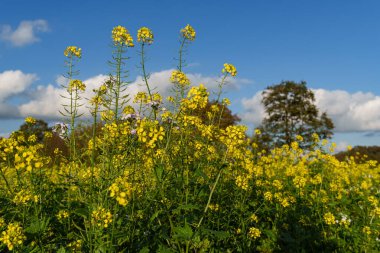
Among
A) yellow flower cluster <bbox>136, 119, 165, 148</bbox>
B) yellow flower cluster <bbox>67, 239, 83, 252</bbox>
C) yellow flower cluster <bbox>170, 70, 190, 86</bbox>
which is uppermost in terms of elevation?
yellow flower cluster <bbox>170, 70, 190, 86</bbox>

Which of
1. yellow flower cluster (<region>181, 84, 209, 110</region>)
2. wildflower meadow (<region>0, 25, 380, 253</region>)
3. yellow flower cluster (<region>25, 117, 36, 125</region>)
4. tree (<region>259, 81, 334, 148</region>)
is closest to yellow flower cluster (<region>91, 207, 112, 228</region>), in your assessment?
wildflower meadow (<region>0, 25, 380, 253</region>)

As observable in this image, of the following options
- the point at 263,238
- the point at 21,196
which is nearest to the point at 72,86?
the point at 21,196

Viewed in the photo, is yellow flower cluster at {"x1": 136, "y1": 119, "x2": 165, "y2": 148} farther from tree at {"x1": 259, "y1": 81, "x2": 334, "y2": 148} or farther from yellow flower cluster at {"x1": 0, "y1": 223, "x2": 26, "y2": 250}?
tree at {"x1": 259, "y1": 81, "x2": 334, "y2": 148}

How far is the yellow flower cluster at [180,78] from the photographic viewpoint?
4840mm

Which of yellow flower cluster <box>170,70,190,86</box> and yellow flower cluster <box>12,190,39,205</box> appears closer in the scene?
yellow flower cluster <box>12,190,39,205</box>

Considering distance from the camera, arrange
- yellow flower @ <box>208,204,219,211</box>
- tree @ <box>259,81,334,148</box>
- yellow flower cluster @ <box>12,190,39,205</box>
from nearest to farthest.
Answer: yellow flower cluster @ <box>12,190,39,205</box> → yellow flower @ <box>208,204,219,211</box> → tree @ <box>259,81,334,148</box>

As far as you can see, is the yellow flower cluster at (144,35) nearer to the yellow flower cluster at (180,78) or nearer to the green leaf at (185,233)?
the yellow flower cluster at (180,78)

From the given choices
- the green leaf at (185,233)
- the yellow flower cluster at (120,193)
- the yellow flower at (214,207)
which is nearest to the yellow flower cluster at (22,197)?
the yellow flower cluster at (120,193)

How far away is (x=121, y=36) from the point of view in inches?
170

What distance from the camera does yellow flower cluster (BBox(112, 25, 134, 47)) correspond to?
4285 mm

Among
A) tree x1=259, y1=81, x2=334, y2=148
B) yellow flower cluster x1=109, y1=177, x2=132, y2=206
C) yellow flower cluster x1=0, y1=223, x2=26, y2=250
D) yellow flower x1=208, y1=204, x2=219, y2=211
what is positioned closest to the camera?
yellow flower cluster x1=109, y1=177, x2=132, y2=206

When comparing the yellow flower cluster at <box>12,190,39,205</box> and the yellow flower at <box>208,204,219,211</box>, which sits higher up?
the yellow flower cluster at <box>12,190,39,205</box>

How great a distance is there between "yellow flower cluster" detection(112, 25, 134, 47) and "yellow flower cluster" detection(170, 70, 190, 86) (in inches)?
29.8

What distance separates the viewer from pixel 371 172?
1163 cm
